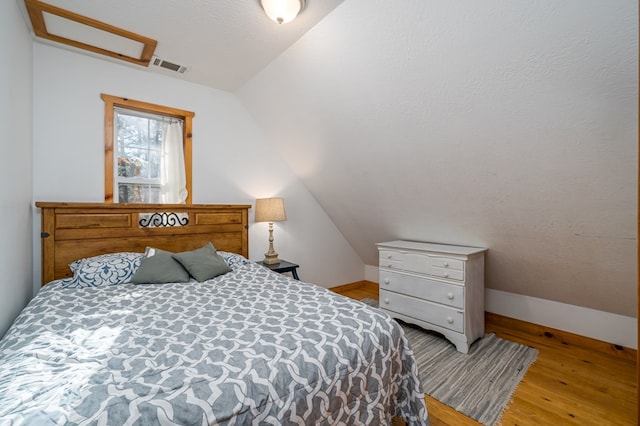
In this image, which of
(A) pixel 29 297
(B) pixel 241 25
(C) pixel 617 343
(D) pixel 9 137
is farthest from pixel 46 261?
(C) pixel 617 343

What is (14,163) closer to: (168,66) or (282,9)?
(168,66)

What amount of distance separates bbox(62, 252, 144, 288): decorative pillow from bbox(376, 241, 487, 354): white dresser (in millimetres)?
2262

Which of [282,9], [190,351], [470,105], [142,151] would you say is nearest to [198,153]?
[142,151]

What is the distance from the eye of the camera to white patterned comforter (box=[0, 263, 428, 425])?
849 mm

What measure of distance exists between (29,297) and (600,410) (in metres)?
3.83

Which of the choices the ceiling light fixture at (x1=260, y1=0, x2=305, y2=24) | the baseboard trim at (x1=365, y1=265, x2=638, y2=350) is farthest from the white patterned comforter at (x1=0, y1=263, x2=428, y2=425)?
the baseboard trim at (x1=365, y1=265, x2=638, y2=350)

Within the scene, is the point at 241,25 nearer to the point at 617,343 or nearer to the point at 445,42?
the point at 445,42

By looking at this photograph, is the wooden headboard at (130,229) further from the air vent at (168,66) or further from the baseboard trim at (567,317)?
the baseboard trim at (567,317)

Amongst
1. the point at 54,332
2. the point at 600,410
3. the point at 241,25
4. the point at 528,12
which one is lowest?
the point at 600,410

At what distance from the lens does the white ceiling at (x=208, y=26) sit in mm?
1812

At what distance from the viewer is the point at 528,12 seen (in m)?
1.39

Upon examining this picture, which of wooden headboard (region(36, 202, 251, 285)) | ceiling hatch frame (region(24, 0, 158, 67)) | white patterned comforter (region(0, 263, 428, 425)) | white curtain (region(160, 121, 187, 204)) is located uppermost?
ceiling hatch frame (region(24, 0, 158, 67))

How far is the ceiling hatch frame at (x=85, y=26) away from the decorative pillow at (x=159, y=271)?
159 cm

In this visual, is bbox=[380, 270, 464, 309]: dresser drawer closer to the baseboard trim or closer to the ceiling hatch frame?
the baseboard trim
